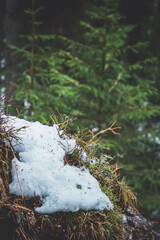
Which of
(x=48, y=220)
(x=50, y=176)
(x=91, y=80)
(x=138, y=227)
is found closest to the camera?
(x=48, y=220)

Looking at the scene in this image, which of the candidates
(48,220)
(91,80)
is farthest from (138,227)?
(91,80)

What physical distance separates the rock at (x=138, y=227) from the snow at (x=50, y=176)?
Answer: 0.93 ft

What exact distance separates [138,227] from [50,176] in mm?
893

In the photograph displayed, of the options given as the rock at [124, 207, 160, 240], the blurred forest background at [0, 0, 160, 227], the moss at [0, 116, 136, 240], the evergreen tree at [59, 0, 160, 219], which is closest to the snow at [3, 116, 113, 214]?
the moss at [0, 116, 136, 240]

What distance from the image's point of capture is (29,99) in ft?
14.0

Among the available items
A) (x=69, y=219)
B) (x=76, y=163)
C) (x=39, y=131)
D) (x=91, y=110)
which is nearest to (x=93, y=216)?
(x=69, y=219)

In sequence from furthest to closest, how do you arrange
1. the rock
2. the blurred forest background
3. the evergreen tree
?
the evergreen tree, the blurred forest background, the rock

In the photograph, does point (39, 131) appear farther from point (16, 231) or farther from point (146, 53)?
point (146, 53)

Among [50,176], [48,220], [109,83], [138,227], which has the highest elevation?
[50,176]

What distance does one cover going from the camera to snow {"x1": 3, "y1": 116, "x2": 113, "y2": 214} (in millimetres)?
1297

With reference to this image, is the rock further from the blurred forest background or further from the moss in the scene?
the blurred forest background

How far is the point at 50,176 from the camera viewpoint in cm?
139

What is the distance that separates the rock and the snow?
11.1 inches

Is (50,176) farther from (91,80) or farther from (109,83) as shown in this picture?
(109,83)
